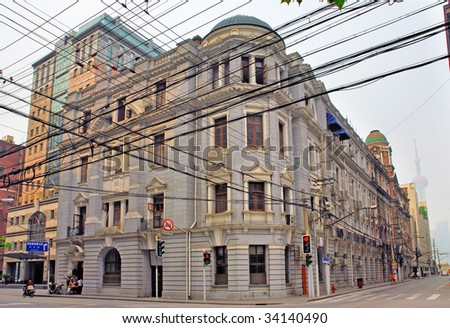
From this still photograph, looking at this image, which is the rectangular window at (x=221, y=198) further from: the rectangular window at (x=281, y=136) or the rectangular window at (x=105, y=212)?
the rectangular window at (x=105, y=212)

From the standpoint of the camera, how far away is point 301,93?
119 feet

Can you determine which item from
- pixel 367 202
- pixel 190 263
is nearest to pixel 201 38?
pixel 190 263

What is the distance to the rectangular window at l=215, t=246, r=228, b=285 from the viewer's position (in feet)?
94.0

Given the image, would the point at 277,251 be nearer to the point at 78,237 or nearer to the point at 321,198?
the point at 321,198

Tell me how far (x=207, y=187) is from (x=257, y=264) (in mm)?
6429

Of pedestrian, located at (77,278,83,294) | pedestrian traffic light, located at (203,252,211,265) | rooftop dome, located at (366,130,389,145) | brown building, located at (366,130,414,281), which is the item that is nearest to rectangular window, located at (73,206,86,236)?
pedestrian, located at (77,278,83,294)

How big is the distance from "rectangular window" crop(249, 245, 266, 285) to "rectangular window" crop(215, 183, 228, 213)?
3358mm

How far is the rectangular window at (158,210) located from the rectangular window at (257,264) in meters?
8.04

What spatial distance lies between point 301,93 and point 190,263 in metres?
17.0

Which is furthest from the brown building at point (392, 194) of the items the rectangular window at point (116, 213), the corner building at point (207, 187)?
the rectangular window at point (116, 213)

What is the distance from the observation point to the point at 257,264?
28422 mm

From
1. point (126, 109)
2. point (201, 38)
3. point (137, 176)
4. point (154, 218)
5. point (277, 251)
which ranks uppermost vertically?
point (201, 38)

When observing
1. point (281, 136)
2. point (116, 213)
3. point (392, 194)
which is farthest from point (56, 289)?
point (392, 194)

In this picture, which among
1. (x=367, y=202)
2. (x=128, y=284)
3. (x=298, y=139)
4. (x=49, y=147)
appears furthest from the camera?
(x=49, y=147)
